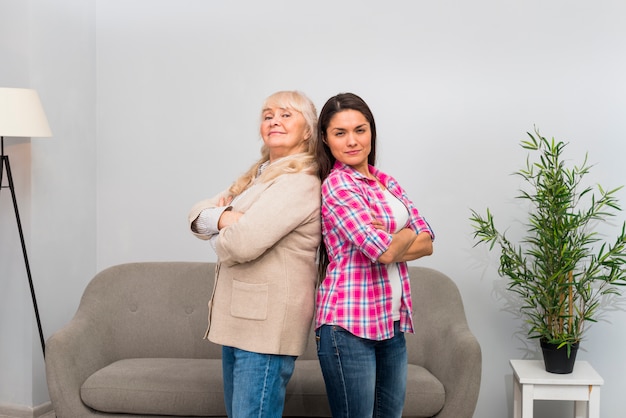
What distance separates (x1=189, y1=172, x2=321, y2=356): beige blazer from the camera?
202cm

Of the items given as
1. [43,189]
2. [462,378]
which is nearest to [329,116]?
[462,378]

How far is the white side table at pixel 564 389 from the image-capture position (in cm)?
319

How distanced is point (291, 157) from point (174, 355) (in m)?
1.85

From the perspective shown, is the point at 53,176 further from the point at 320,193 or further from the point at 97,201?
the point at 320,193

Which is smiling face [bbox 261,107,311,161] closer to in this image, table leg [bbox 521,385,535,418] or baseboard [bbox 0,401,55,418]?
table leg [bbox 521,385,535,418]

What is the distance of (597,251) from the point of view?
147 inches

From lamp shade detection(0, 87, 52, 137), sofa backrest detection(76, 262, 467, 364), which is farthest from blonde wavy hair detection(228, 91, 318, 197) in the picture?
lamp shade detection(0, 87, 52, 137)

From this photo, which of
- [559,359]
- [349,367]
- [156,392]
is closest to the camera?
[349,367]

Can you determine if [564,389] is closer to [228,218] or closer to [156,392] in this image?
[156,392]

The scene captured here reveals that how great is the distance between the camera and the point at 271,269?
2096mm

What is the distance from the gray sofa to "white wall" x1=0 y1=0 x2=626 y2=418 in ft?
1.64

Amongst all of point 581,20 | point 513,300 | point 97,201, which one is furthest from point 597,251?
point 97,201

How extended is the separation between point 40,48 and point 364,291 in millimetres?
2733

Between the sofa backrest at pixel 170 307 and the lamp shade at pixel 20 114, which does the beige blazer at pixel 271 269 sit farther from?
the lamp shade at pixel 20 114
